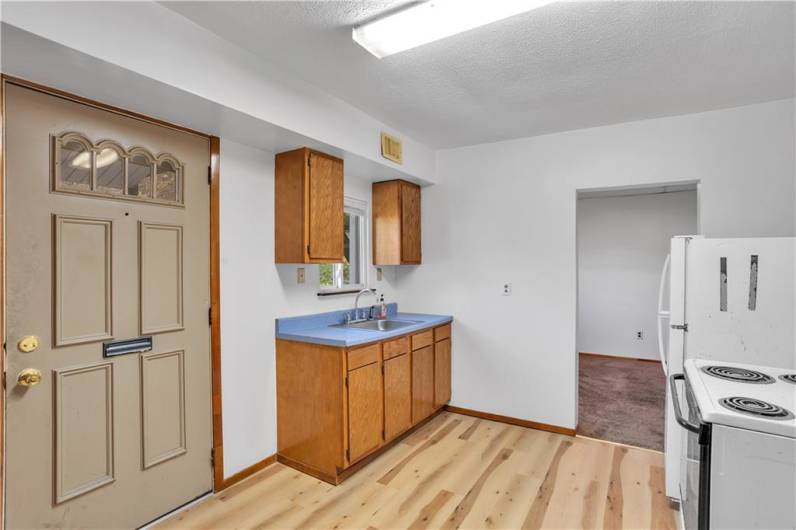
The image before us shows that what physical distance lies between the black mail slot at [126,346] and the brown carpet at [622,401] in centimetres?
324

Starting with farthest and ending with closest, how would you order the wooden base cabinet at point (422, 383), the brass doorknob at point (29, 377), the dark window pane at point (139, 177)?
1. the wooden base cabinet at point (422, 383)
2. the dark window pane at point (139, 177)
3. the brass doorknob at point (29, 377)

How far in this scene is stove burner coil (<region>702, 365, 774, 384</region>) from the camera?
1648 mm

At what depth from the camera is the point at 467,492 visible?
8.29ft

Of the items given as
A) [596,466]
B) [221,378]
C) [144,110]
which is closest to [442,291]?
[596,466]

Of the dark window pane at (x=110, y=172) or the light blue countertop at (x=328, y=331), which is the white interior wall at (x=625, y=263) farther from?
the dark window pane at (x=110, y=172)

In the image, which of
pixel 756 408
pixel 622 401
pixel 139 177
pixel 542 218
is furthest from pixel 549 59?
pixel 622 401

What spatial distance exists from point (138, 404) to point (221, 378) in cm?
48

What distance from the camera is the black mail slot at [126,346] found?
6.66ft

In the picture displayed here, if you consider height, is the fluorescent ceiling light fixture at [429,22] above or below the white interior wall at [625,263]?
above

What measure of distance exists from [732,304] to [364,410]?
221 cm

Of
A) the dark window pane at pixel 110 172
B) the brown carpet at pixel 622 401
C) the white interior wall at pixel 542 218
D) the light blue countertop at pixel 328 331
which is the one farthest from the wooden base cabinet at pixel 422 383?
the dark window pane at pixel 110 172

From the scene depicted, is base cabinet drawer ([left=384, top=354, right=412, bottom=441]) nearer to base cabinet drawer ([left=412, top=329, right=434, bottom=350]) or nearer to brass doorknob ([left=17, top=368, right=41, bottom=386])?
base cabinet drawer ([left=412, top=329, right=434, bottom=350])

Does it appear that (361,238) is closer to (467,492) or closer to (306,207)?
(306,207)

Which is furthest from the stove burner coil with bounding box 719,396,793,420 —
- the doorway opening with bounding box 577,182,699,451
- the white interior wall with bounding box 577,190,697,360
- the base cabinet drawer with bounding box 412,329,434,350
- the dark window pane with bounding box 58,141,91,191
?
the white interior wall with bounding box 577,190,697,360
